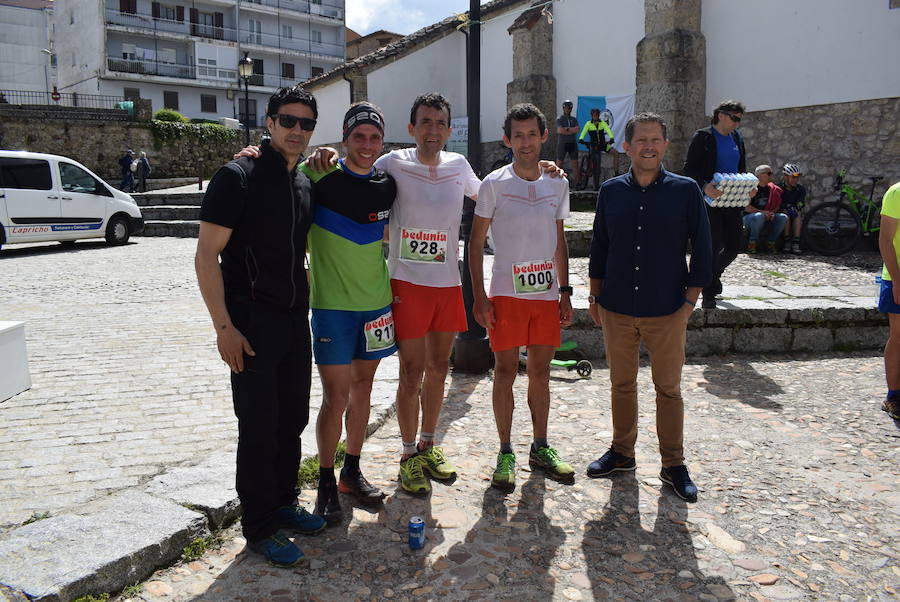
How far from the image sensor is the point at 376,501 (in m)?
3.36

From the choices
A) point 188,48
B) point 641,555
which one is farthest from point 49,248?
point 188,48

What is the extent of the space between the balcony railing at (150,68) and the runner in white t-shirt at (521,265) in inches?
1785

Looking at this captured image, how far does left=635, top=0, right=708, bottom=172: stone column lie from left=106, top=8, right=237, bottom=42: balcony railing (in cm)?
3863

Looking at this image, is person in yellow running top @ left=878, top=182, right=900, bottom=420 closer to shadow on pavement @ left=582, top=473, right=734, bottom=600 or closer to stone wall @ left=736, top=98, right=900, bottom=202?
shadow on pavement @ left=582, top=473, right=734, bottom=600

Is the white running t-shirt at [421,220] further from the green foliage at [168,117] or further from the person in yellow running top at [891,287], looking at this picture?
the green foliage at [168,117]

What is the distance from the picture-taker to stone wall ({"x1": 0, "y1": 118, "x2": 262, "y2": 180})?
26.6 metres

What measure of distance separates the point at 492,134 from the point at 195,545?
18.9m

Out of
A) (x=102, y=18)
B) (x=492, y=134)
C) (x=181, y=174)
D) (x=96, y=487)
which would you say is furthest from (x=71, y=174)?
(x=102, y=18)

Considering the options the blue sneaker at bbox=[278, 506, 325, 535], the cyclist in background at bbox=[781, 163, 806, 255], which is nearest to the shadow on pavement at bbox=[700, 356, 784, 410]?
the blue sneaker at bbox=[278, 506, 325, 535]

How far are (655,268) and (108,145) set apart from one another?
97.0 feet

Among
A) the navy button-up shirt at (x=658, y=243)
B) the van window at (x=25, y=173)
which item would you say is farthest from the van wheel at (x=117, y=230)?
the navy button-up shirt at (x=658, y=243)

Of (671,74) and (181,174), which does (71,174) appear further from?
(181,174)

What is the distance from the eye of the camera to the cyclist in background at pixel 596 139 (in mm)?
14961

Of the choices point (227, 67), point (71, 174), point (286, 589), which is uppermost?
point (227, 67)
